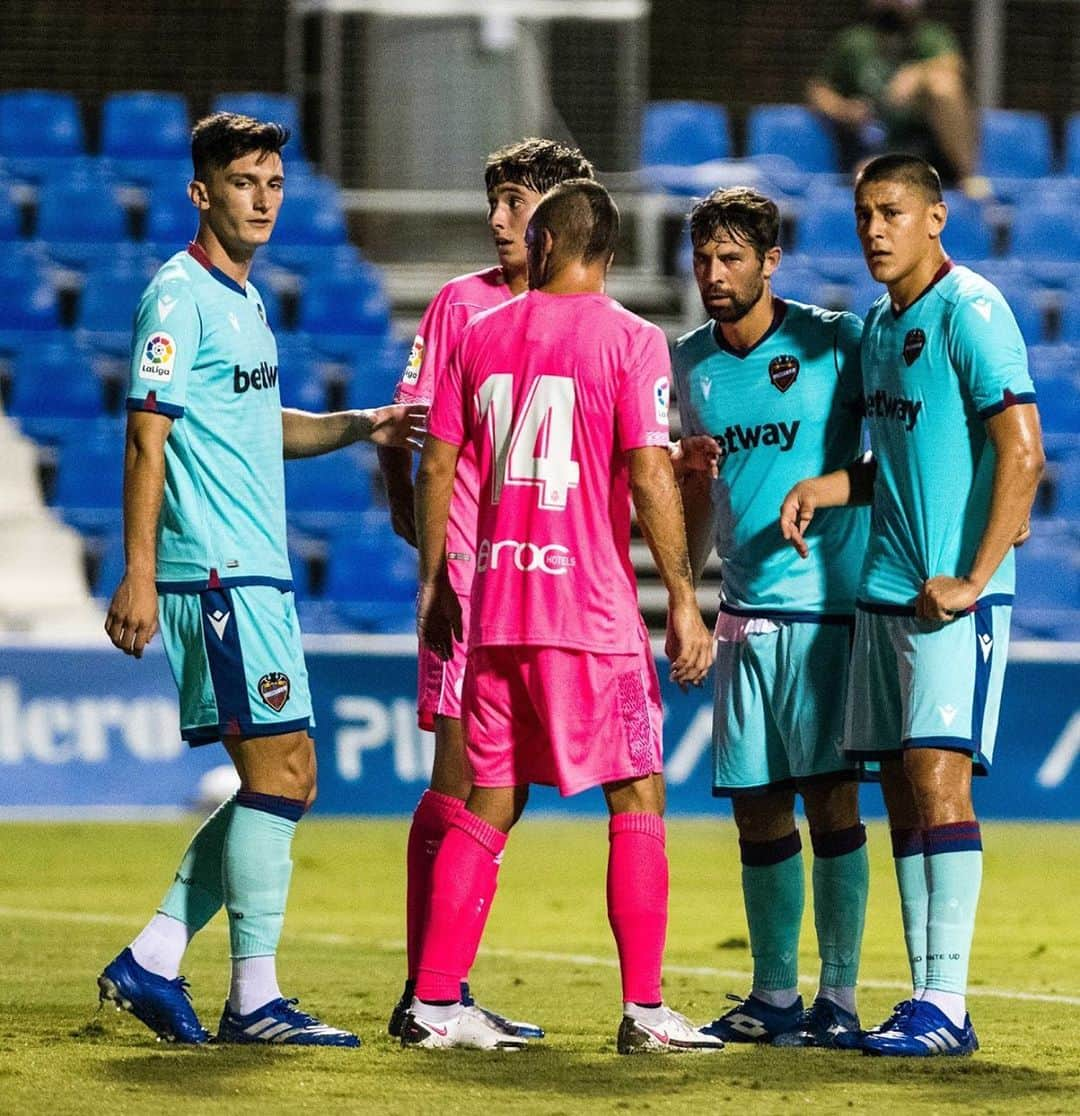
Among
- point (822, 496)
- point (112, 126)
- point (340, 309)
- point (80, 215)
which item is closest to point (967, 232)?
point (340, 309)

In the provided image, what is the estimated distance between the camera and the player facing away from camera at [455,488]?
5.71 metres

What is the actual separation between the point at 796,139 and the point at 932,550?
37.7ft

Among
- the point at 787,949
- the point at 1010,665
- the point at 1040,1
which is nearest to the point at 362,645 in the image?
the point at 1010,665

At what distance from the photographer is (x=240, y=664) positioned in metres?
5.37

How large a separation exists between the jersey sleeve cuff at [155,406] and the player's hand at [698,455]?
52.3 inches

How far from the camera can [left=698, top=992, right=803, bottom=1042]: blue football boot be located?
5625 millimetres

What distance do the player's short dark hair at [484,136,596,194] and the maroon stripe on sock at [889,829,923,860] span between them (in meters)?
1.87

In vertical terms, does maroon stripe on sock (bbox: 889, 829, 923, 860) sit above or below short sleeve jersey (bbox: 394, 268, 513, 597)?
below

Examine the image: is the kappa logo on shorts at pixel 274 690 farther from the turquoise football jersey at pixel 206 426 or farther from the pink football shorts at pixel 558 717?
the pink football shorts at pixel 558 717

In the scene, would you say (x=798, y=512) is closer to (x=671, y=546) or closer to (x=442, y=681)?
(x=671, y=546)

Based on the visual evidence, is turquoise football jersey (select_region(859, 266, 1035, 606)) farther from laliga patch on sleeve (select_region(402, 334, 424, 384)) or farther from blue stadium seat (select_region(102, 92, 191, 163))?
blue stadium seat (select_region(102, 92, 191, 163))

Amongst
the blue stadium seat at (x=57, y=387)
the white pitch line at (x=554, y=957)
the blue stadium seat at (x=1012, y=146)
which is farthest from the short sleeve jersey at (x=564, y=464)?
the blue stadium seat at (x=1012, y=146)

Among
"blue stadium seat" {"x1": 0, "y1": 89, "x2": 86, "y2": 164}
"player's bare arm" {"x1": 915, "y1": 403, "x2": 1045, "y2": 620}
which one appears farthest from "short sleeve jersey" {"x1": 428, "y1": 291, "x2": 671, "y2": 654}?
"blue stadium seat" {"x1": 0, "y1": 89, "x2": 86, "y2": 164}

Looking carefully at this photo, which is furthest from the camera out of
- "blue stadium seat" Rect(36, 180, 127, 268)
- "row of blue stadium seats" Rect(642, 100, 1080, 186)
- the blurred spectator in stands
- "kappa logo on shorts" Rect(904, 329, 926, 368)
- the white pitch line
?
"row of blue stadium seats" Rect(642, 100, 1080, 186)
